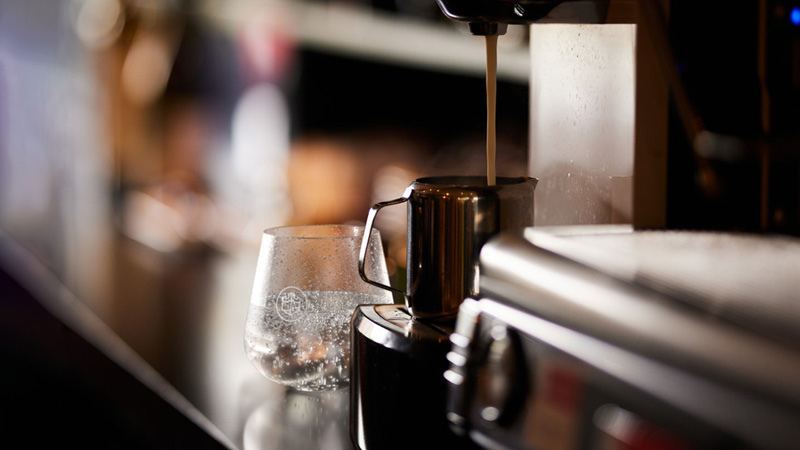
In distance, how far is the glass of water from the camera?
3.03ft

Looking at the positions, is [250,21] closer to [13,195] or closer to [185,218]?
[185,218]

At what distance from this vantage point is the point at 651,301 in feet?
1.42

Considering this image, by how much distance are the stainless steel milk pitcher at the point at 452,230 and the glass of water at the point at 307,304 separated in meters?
0.17

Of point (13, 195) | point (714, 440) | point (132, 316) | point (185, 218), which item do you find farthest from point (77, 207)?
point (714, 440)

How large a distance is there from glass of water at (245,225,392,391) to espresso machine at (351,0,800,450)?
106 mm

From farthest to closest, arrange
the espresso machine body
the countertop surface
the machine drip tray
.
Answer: the countertop surface < the machine drip tray < the espresso machine body

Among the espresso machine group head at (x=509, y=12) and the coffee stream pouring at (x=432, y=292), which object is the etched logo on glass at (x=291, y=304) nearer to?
the coffee stream pouring at (x=432, y=292)

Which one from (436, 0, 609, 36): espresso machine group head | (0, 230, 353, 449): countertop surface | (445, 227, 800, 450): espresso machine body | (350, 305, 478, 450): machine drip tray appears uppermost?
(436, 0, 609, 36): espresso machine group head

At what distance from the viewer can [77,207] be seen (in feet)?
10.7

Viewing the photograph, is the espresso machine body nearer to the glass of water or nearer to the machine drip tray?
the machine drip tray

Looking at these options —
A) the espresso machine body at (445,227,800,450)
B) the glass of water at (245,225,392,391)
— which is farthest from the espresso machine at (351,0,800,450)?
the glass of water at (245,225,392,391)

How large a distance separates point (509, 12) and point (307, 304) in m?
0.38

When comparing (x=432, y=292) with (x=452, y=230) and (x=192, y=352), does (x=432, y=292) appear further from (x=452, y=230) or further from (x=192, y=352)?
(x=192, y=352)

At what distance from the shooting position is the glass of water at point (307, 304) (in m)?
0.92
